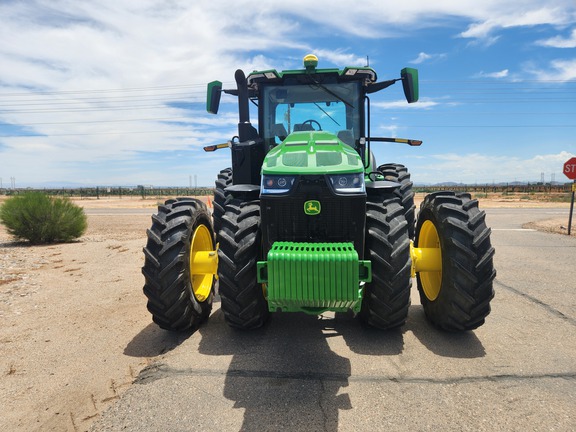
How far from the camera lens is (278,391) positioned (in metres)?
3.01

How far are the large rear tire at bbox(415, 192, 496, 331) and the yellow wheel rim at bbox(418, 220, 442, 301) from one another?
40cm

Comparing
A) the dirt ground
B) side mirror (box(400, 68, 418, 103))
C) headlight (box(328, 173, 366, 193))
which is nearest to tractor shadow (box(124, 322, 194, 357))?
the dirt ground

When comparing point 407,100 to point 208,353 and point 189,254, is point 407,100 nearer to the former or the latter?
point 189,254

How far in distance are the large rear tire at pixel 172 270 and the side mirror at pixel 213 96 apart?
4.62ft

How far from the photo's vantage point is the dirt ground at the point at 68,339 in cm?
296

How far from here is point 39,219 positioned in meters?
10.9

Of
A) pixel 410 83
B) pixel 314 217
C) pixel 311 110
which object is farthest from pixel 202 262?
pixel 410 83

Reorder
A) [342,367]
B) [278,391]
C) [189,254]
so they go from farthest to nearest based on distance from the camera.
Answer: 1. [189,254]
2. [342,367]
3. [278,391]

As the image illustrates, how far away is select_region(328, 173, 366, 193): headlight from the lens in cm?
354

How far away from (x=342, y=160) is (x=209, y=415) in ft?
7.99

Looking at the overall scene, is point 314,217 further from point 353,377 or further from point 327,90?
point 327,90

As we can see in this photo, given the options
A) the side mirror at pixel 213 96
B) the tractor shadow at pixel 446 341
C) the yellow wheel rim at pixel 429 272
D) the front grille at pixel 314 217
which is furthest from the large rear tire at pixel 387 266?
the side mirror at pixel 213 96

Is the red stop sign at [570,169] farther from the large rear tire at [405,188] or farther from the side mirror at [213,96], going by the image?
the side mirror at [213,96]

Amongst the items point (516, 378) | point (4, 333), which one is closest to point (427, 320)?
point (516, 378)
